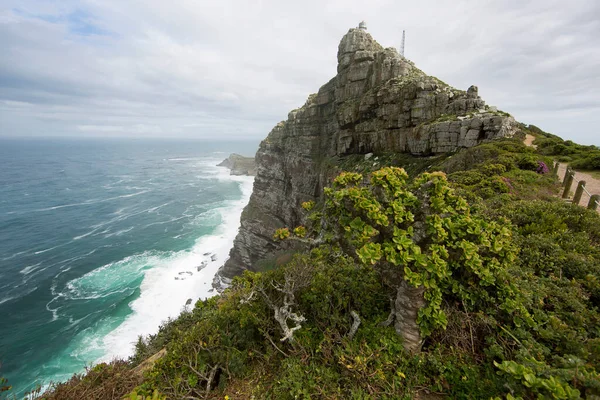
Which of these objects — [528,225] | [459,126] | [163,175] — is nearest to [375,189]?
[528,225]

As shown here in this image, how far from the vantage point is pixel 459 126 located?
76.0ft

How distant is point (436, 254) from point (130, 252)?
176ft

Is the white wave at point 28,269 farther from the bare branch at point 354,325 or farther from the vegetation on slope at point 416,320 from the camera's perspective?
the bare branch at point 354,325

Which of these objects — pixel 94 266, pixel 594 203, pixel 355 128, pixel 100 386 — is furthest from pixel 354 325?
pixel 94 266

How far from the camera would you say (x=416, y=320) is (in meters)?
5.55

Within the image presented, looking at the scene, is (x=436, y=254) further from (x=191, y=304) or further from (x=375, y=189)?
(x=191, y=304)

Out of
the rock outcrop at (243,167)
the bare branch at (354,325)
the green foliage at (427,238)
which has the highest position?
the green foliage at (427,238)

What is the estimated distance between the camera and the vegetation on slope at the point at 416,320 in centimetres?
481

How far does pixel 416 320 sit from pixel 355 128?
108 feet

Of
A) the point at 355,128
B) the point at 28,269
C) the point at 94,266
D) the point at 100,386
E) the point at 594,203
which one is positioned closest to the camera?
the point at 100,386

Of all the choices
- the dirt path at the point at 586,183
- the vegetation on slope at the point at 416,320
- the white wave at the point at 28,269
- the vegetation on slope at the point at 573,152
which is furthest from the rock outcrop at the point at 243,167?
the vegetation on slope at the point at 416,320

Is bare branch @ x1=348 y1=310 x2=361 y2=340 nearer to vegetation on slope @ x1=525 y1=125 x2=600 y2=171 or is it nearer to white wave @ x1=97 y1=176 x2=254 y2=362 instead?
vegetation on slope @ x1=525 y1=125 x2=600 y2=171

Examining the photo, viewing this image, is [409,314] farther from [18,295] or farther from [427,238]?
[18,295]

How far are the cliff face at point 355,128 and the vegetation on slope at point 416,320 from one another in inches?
770
